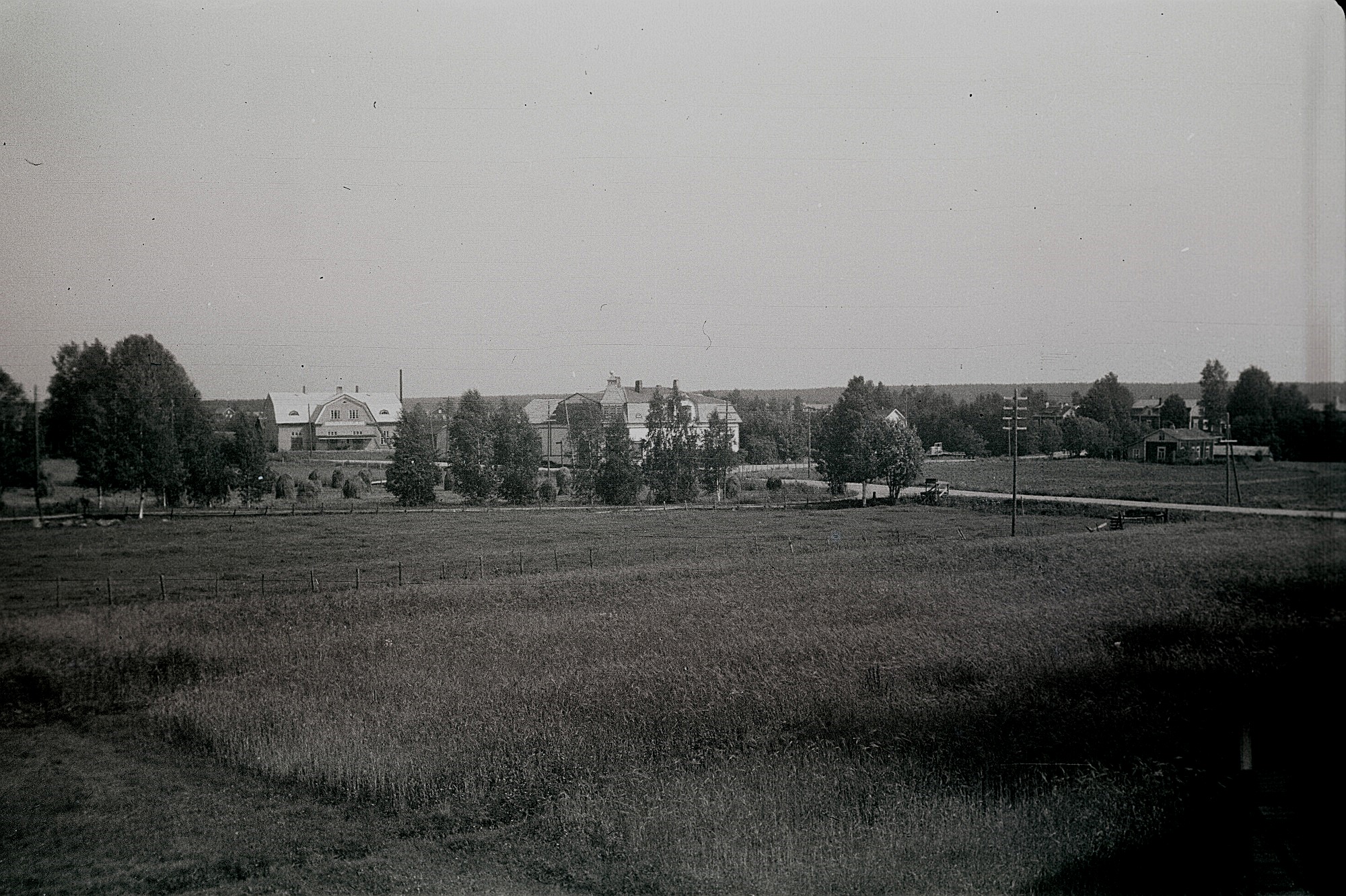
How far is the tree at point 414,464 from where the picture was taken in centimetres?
1759

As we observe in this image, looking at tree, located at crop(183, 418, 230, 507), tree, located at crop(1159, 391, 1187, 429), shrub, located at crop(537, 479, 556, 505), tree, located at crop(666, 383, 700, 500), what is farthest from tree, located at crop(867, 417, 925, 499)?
tree, located at crop(183, 418, 230, 507)

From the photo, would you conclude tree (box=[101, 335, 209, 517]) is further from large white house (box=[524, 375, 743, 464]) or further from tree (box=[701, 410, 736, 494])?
tree (box=[701, 410, 736, 494])

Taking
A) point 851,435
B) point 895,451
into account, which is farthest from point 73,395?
point 895,451

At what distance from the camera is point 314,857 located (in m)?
6.56

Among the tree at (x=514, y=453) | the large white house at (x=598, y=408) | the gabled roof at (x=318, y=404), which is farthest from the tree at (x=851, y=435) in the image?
the gabled roof at (x=318, y=404)

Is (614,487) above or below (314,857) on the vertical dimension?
above

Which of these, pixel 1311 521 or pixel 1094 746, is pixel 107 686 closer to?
pixel 1094 746

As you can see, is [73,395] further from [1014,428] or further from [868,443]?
[868,443]

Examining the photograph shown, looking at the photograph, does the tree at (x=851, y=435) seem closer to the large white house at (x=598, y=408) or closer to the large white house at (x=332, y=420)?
the large white house at (x=598, y=408)

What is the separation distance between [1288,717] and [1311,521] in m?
2.71

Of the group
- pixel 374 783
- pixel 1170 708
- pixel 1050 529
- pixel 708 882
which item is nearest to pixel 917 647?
pixel 1170 708

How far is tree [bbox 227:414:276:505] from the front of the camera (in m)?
13.9

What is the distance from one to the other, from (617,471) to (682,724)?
16042mm

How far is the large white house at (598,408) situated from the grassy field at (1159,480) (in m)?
12.6
